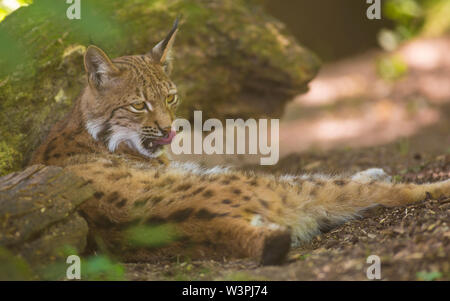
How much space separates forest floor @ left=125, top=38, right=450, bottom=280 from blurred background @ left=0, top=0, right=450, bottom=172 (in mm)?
19

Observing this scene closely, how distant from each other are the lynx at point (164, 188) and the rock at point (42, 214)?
17 cm

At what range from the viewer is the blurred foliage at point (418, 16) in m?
10.1

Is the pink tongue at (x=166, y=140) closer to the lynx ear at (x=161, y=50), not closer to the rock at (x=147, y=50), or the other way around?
the lynx ear at (x=161, y=50)

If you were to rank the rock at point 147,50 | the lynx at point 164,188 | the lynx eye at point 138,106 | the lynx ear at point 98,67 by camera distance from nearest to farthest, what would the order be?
the lynx at point 164,188
the lynx ear at point 98,67
the lynx eye at point 138,106
the rock at point 147,50

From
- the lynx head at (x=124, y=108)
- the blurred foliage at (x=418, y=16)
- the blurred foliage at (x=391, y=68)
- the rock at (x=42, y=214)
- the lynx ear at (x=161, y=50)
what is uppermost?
the blurred foliage at (x=418, y=16)

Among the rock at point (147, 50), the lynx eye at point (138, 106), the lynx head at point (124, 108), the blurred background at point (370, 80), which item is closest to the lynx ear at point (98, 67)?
the lynx head at point (124, 108)

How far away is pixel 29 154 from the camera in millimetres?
4719

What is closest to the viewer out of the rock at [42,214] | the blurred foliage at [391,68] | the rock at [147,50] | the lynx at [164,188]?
the rock at [42,214]

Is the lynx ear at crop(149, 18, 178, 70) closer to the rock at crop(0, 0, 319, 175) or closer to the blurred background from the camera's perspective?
the rock at crop(0, 0, 319, 175)

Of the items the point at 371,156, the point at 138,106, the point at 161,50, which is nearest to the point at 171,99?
the point at 138,106

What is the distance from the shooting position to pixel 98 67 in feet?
13.9

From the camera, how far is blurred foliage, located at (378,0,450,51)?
1011 cm

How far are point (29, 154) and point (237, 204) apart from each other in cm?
225

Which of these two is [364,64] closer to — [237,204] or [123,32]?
[123,32]
